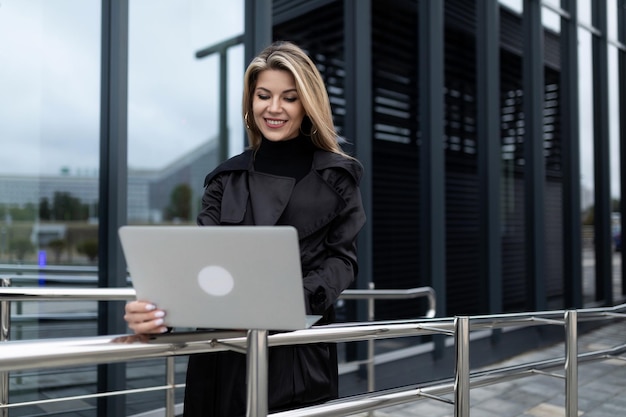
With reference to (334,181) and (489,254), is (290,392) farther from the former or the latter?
(489,254)

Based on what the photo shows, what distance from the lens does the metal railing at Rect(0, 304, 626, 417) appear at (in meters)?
0.98

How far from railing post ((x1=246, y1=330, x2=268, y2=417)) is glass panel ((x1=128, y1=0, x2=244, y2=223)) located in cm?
307

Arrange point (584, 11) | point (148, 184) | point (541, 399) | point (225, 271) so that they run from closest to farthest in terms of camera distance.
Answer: point (225, 271)
point (541, 399)
point (148, 184)
point (584, 11)

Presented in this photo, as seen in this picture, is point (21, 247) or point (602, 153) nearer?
point (21, 247)

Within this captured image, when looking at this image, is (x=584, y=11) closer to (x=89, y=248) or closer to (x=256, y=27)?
(x=256, y=27)

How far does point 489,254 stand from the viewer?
5543 mm

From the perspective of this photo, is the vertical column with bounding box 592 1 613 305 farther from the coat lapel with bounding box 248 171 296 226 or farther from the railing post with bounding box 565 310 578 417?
the coat lapel with bounding box 248 171 296 226

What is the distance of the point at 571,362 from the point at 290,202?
162cm

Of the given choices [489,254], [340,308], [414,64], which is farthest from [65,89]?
[414,64]

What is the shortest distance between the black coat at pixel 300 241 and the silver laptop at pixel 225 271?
0.44 meters

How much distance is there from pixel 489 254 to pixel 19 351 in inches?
200

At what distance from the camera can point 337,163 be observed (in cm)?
155

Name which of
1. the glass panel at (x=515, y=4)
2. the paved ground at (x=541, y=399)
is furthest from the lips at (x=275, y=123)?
the glass panel at (x=515, y=4)

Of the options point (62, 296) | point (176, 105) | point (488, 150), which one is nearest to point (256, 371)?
point (62, 296)
